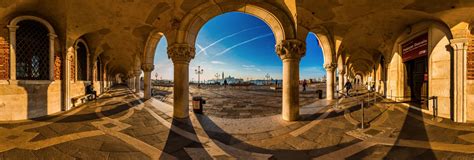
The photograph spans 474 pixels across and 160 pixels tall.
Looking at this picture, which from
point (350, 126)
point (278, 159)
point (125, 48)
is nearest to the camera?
point (278, 159)

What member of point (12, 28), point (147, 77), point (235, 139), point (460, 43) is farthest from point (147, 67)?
point (460, 43)

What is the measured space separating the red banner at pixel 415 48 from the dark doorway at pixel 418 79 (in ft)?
1.12

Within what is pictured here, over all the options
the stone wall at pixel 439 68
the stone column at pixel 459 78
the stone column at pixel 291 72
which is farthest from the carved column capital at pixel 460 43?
the stone column at pixel 291 72

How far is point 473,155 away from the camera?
11.4ft

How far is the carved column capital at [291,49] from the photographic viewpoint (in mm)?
6160

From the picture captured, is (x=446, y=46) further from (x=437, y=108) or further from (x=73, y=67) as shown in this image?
(x=73, y=67)

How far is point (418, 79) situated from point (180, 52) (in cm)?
1202

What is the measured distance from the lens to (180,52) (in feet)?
21.7

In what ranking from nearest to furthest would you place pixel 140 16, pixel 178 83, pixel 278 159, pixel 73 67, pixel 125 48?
1. pixel 278 159
2. pixel 178 83
3. pixel 140 16
4. pixel 73 67
5. pixel 125 48

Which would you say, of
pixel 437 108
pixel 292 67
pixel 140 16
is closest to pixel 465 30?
pixel 437 108

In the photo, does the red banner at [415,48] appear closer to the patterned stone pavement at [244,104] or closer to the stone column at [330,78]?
the stone column at [330,78]

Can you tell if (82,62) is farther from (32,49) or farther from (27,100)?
(27,100)

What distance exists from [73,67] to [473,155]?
16.2m

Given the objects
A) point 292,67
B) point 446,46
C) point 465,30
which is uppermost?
point 465,30
